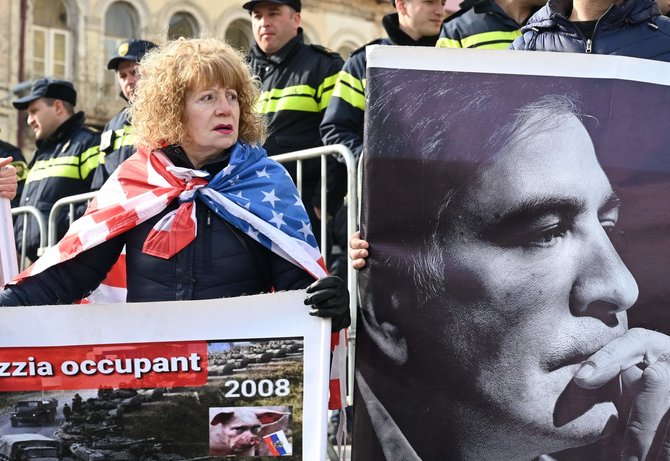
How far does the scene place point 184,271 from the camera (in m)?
4.67

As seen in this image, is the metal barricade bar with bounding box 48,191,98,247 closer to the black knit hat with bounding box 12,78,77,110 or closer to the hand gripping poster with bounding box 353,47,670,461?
the black knit hat with bounding box 12,78,77,110

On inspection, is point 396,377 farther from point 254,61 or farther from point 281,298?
point 254,61

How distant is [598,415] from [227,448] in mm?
1131

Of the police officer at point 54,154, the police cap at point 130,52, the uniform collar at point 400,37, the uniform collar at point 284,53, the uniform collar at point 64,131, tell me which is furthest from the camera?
the uniform collar at point 64,131

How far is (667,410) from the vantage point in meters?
4.40

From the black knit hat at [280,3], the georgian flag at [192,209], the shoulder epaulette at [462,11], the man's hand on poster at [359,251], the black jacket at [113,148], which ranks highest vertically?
the black knit hat at [280,3]

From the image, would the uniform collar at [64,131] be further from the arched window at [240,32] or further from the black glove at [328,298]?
the arched window at [240,32]

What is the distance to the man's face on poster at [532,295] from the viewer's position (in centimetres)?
441

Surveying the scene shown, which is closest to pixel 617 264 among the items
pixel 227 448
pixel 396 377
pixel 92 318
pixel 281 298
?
pixel 396 377

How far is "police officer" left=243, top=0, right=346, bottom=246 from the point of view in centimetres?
768

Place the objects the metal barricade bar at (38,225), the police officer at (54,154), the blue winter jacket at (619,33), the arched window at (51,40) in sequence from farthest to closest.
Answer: the arched window at (51,40) < the police officer at (54,154) < the metal barricade bar at (38,225) < the blue winter jacket at (619,33)

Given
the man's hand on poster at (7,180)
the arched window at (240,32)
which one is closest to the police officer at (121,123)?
the man's hand on poster at (7,180)

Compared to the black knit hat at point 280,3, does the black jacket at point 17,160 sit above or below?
below

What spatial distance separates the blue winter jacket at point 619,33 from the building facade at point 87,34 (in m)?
24.8
